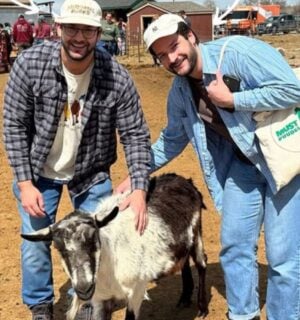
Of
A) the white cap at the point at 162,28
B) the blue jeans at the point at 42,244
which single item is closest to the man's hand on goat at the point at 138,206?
the blue jeans at the point at 42,244

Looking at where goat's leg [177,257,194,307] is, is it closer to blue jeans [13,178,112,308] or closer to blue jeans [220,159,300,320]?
blue jeans [220,159,300,320]

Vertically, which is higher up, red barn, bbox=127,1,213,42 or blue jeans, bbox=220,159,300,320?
blue jeans, bbox=220,159,300,320

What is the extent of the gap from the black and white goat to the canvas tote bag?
96 centimetres

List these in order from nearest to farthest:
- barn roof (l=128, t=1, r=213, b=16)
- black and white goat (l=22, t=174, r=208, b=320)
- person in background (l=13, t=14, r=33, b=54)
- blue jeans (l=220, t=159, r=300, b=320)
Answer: black and white goat (l=22, t=174, r=208, b=320), blue jeans (l=220, t=159, r=300, b=320), person in background (l=13, t=14, r=33, b=54), barn roof (l=128, t=1, r=213, b=16)

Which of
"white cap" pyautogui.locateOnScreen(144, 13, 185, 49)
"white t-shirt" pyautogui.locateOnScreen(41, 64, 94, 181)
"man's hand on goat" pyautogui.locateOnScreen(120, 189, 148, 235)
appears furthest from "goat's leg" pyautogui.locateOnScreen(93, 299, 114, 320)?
"white cap" pyautogui.locateOnScreen(144, 13, 185, 49)

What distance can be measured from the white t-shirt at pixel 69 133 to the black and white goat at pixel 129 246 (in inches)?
14.5

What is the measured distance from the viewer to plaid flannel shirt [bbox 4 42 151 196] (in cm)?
383

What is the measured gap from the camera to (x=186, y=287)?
5.10 meters

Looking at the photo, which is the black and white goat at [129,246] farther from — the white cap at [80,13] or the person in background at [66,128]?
the white cap at [80,13]

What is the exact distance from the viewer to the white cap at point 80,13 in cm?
356

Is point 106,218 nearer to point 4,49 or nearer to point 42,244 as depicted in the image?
point 42,244

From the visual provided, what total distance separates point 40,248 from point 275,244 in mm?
1534

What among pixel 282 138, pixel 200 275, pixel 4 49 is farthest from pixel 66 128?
pixel 4 49

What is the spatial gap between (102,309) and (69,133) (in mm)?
1218
